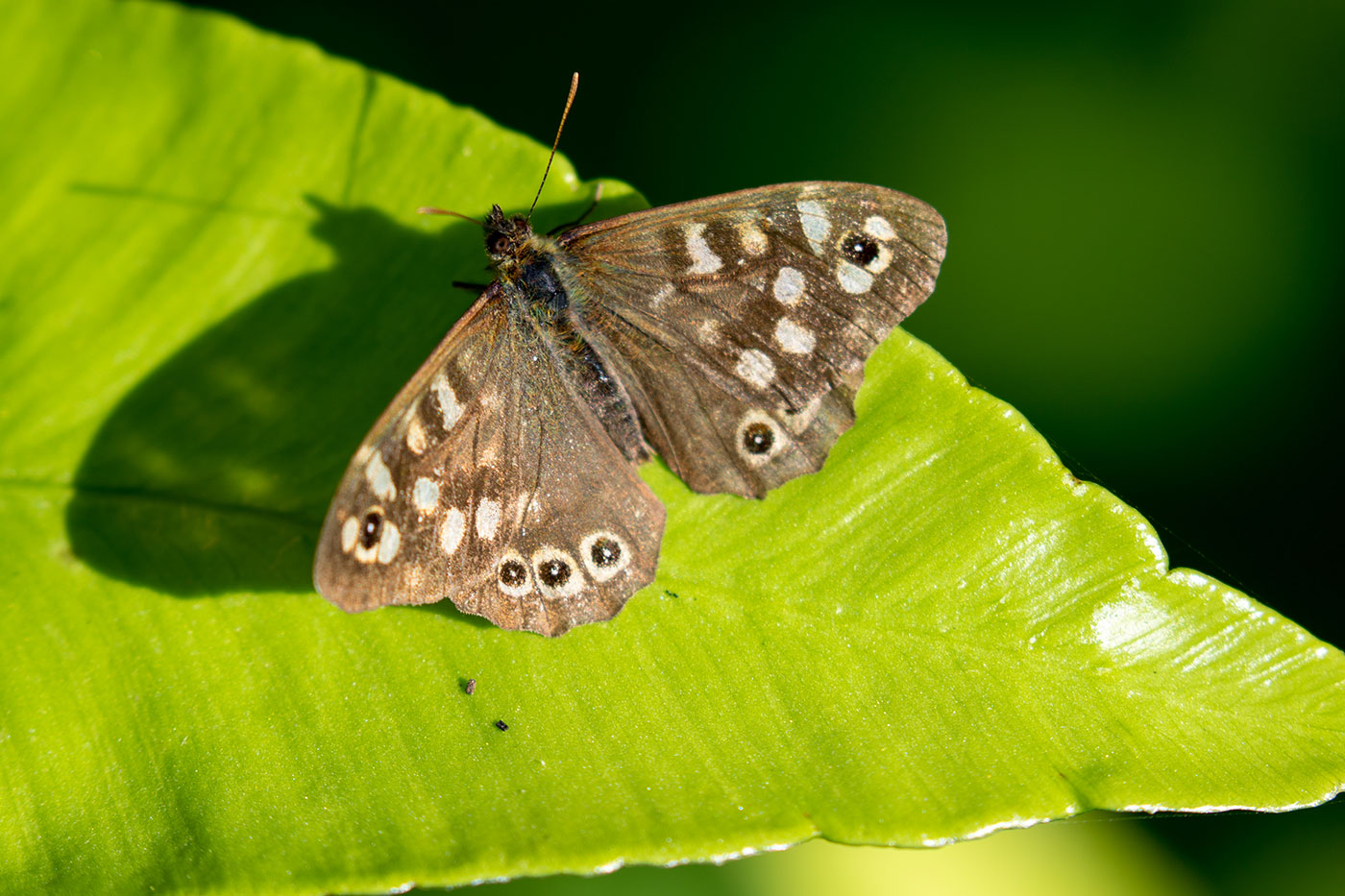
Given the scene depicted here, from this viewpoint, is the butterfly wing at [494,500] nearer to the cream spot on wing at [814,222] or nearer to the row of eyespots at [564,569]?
the row of eyespots at [564,569]

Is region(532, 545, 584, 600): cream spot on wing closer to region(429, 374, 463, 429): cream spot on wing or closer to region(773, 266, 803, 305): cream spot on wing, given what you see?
region(429, 374, 463, 429): cream spot on wing

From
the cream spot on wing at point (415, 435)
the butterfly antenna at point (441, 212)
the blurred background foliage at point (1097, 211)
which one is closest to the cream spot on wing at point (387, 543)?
the cream spot on wing at point (415, 435)

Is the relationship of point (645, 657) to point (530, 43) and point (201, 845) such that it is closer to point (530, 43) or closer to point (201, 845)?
point (201, 845)

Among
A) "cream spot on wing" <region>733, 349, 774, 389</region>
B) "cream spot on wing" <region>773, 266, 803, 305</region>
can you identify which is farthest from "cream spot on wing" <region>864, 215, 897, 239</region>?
"cream spot on wing" <region>733, 349, 774, 389</region>

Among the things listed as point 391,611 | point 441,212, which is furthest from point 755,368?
point 391,611

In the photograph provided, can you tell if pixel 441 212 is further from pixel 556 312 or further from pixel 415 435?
pixel 415 435

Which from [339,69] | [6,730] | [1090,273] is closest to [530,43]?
[339,69]
